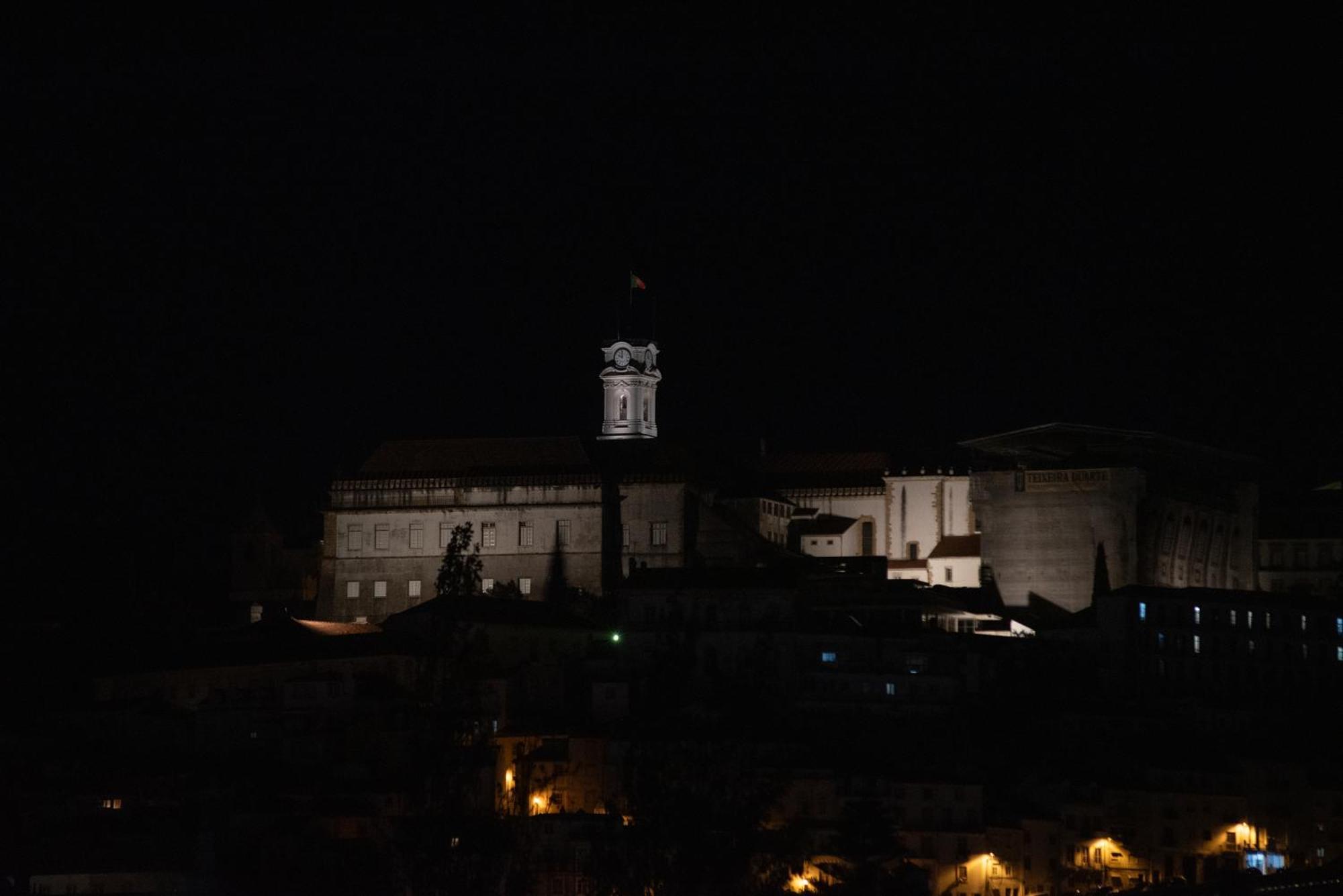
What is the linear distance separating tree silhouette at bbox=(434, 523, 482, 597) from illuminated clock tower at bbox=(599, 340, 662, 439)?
20.4 metres

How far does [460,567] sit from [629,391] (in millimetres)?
27278

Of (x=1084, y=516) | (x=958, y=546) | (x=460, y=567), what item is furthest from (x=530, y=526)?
(x=1084, y=516)

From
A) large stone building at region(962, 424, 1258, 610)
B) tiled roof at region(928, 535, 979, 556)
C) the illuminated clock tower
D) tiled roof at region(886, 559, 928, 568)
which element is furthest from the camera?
the illuminated clock tower

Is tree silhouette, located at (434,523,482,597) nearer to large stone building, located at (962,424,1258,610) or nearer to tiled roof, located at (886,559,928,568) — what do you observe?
tiled roof, located at (886,559,928,568)

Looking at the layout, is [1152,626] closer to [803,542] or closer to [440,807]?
Answer: [803,542]

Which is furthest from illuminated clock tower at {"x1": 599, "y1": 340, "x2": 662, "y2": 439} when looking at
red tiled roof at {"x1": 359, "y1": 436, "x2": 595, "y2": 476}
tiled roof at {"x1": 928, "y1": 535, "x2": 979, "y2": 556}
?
tiled roof at {"x1": 928, "y1": 535, "x2": 979, "y2": 556}

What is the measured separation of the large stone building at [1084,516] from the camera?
290ft

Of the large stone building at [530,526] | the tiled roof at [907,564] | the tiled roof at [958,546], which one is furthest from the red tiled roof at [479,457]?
the tiled roof at [958,546]

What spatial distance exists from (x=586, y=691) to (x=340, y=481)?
22144 mm

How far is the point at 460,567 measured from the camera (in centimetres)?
8950

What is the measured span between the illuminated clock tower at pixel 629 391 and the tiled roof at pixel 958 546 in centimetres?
2349

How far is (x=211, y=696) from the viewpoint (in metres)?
75.1

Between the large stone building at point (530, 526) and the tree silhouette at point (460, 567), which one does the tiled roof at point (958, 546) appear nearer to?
the large stone building at point (530, 526)

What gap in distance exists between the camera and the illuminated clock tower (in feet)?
375
